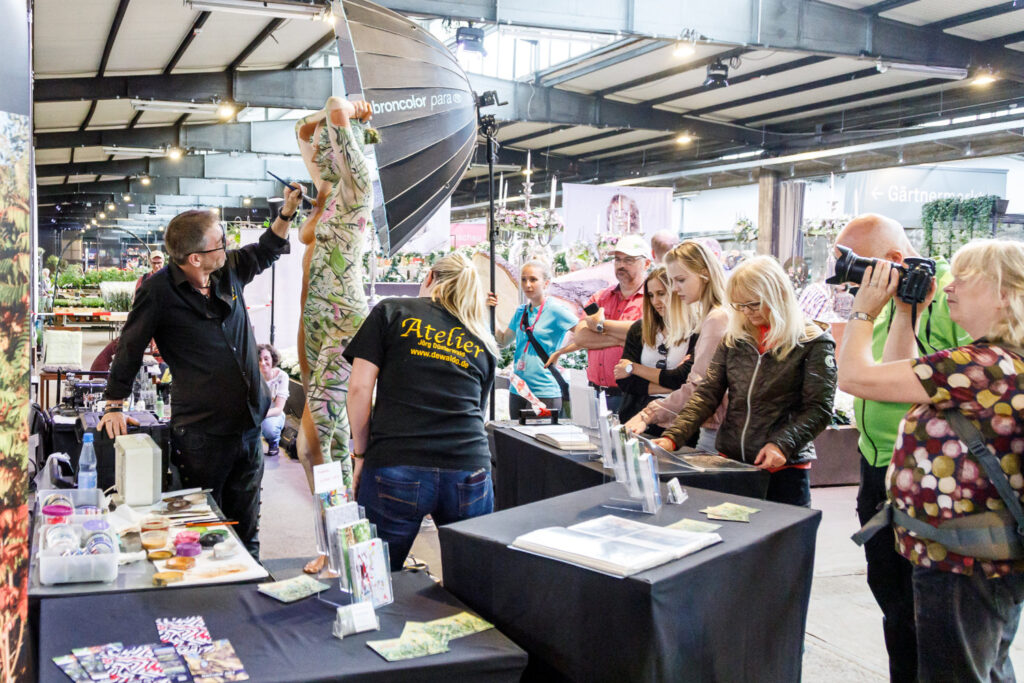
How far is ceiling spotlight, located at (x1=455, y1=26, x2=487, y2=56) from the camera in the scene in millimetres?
6410

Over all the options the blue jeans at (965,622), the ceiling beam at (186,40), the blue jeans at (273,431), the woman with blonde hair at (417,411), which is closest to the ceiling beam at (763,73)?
the ceiling beam at (186,40)

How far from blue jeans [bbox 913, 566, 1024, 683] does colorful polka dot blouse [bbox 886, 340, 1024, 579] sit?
1.2 inches

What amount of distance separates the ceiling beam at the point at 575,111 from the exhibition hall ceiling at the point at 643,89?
2cm

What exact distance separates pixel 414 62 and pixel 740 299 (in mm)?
1181

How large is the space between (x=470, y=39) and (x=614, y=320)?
351 centimetres

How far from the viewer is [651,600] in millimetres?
1382

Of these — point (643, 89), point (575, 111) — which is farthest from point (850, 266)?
point (575, 111)

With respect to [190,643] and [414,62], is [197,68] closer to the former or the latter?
[414,62]

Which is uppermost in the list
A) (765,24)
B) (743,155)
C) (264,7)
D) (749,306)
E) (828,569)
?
(765,24)

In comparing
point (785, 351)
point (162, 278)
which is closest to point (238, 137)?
point (162, 278)

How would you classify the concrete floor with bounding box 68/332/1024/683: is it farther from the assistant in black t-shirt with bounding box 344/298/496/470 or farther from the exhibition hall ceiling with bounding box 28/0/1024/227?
the exhibition hall ceiling with bounding box 28/0/1024/227

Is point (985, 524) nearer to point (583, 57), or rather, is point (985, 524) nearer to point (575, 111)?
point (583, 57)

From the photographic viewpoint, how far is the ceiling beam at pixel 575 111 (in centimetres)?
1012

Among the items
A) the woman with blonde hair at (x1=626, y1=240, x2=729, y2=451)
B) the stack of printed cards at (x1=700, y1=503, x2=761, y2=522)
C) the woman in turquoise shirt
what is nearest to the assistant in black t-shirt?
the stack of printed cards at (x1=700, y1=503, x2=761, y2=522)
